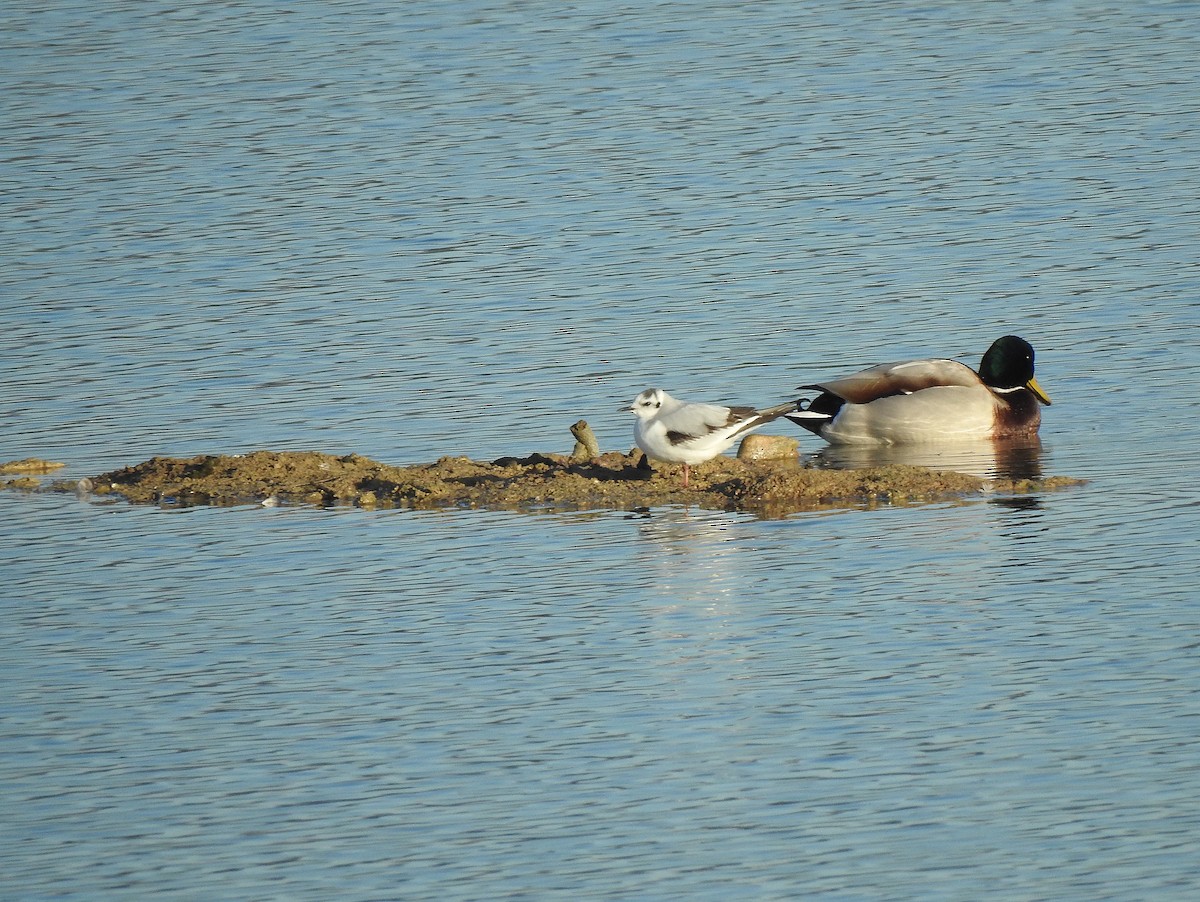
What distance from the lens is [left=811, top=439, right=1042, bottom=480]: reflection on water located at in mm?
15375

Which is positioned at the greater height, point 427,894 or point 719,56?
point 719,56

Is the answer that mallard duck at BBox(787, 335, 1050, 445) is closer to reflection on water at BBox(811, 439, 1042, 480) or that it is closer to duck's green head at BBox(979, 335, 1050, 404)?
duck's green head at BBox(979, 335, 1050, 404)

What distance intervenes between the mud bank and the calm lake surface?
12.7 inches

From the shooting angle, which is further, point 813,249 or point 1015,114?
point 1015,114

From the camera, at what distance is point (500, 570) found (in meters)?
12.7

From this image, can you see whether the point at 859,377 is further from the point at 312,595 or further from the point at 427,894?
the point at 427,894

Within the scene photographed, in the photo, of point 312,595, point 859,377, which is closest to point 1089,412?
point 859,377

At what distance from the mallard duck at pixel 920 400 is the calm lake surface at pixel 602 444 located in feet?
1.26

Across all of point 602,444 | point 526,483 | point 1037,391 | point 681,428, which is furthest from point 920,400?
point 526,483

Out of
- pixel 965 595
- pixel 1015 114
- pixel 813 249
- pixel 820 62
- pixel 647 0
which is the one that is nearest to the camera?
pixel 965 595

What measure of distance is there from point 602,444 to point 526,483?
5.38 feet

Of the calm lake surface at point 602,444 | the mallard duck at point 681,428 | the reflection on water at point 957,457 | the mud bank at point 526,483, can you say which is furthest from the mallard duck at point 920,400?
the mallard duck at point 681,428

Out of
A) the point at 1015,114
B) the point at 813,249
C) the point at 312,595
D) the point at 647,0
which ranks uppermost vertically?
the point at 647,0

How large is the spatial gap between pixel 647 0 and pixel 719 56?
4848 mm
